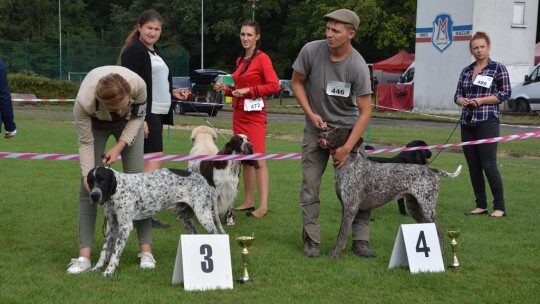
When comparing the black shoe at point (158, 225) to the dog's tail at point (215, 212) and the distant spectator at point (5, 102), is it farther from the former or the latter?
the distant spectator at point (5, 102)

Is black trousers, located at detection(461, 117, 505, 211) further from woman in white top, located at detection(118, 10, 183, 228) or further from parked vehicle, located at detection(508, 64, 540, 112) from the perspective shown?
parked vehicle, located at detection(508, 64, 540, 112)

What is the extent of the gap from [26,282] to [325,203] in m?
4.08

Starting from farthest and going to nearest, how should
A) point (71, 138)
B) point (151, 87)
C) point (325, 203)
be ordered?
point (71, 138) < point (325, 203) < point (151, 87)

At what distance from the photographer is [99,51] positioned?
4456 centimetres

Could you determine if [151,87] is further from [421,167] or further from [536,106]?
[536,106]

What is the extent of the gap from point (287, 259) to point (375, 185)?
88 centimetres

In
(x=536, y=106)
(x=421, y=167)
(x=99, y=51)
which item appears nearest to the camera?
(x=421, y=167)

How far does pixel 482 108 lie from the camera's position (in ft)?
24.5

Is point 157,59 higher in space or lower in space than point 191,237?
higher

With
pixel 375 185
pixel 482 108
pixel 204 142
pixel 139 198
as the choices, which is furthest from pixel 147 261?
pixel 482 108

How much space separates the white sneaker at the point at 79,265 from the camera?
5109 mm

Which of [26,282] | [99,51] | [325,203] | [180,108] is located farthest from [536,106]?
[99,51]

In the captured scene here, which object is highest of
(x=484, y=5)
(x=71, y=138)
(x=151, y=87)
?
(x=484, y=5)

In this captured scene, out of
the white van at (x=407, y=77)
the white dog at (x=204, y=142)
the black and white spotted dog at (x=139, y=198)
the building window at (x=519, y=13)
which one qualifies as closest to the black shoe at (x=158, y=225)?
the white dog at (x=204, y=142)
